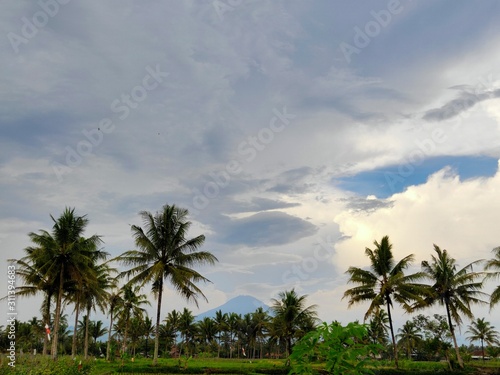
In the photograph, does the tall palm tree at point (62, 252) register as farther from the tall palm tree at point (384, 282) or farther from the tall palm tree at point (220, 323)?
the tall palm tree at point (220, 323)

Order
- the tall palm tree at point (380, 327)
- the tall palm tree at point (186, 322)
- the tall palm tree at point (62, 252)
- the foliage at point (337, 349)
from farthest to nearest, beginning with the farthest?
the tall palm tree at point (186, 322), the tall palm tree at point (380, 327), the tall palm tree at point (62, 252), the foliage at point (337, 349)

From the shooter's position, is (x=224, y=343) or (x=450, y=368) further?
(x=224, y=343)

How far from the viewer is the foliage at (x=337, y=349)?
2742 millimetres

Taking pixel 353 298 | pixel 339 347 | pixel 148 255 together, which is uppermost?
pixel 148 255

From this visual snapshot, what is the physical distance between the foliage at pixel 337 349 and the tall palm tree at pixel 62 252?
29008 millimetres

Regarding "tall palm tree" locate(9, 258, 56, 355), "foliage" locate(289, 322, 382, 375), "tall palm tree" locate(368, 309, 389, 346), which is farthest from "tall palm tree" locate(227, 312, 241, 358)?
"foliage" locate(289, 322, 382, 375)

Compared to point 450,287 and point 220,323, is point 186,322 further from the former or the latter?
point 450,287

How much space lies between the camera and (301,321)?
41.3 m

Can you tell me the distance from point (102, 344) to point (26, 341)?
49.9 feet

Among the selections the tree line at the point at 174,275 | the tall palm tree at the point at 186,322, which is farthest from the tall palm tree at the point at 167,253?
the tall palm tree at the point at 186,322

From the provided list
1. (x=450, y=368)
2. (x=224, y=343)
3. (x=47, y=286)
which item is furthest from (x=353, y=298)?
(x=224, y=343)

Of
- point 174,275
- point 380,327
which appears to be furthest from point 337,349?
point 380,327

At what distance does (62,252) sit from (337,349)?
30.7m

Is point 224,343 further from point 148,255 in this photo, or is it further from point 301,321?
point 148,255
